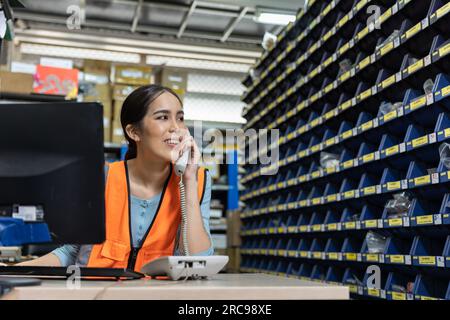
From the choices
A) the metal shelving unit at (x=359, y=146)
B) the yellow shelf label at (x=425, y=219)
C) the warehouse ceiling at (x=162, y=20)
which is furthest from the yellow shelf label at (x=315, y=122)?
the warehouse ceiling at (x=162, y=20)

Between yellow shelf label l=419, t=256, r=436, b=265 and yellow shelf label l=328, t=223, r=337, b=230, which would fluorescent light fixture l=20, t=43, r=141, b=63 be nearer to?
yellow shelf label l=328, t=223, r=337, b=230

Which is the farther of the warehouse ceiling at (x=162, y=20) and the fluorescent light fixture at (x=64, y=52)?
the fluorescent light fixture at (x=64, y=52)

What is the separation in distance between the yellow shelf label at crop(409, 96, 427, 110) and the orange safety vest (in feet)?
5.94

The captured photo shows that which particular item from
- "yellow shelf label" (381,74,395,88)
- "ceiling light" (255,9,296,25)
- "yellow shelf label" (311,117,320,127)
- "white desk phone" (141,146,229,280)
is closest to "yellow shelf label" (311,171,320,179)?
"yellow shelf label" (311,117,320,127)

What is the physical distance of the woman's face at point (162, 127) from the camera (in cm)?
211

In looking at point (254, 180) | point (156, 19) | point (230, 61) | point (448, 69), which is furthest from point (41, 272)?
point (230, 61)

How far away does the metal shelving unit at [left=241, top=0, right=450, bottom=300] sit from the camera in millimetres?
3145

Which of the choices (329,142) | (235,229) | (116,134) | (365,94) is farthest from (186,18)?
(365,94)

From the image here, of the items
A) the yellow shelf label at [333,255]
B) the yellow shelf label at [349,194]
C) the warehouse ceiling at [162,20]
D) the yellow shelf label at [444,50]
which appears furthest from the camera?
the warehouse ceiling at [162,20]

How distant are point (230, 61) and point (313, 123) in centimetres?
507

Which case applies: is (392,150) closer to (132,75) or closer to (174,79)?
(132,75)

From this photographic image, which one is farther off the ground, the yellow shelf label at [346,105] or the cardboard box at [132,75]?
the cardboard box at [132,75]

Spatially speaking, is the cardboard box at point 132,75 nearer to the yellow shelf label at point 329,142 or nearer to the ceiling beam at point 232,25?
the ceiling beam at point 232,25
